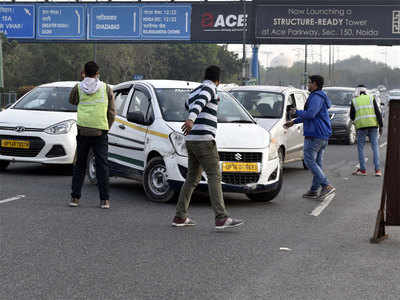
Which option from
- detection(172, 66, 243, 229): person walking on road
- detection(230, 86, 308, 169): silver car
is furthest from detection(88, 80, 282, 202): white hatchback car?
detection(230, 86, 308, 169): silver car

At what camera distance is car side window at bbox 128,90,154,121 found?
446 inches

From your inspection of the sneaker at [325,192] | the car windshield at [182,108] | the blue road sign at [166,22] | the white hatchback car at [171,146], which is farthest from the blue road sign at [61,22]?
the sneaker at [325,192]

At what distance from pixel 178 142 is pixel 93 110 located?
46.4 inches

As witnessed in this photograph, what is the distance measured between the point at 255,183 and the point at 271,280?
4.44m

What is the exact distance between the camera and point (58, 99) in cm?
1483

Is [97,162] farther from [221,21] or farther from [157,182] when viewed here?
[221,21]

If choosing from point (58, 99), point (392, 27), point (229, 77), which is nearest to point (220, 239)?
point (58, 99)

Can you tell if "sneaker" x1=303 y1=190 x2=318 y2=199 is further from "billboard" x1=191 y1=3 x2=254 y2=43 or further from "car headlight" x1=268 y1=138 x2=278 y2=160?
"billboard" x1=191 y1=3 x2=254 y2=43

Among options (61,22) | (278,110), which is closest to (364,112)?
(278,110)

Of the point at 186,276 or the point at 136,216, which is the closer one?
the point at 186,276

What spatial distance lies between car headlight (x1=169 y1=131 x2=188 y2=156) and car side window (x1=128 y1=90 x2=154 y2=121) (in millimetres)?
697

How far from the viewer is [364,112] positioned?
15.6 metres

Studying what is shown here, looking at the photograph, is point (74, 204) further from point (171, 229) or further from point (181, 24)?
point (181, 24)

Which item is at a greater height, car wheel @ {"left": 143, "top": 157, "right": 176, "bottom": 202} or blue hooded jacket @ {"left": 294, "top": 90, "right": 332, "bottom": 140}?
blue hooded jacket @ {"left": 294, "top": 90, "right": 332, "bottom": 140}
